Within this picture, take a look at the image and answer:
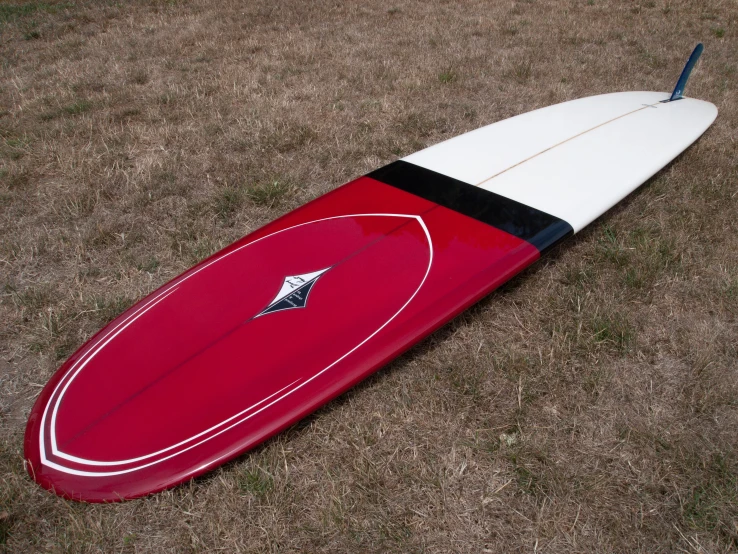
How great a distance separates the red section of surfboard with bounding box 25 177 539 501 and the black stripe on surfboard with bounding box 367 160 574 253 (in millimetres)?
80

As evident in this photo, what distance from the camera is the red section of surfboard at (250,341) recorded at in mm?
1819

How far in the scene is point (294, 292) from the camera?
2.28 meters

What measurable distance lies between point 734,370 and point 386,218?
159cm

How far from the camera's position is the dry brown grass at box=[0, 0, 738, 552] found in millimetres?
1731

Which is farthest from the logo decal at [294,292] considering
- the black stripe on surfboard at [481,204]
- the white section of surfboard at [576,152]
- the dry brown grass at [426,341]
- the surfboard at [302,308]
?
the white section of surfboard at [576,152]

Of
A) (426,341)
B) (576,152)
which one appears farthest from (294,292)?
(576,152)

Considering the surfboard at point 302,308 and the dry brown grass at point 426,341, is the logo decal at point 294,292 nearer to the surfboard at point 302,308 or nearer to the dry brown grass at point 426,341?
the surfboard at point 302,308

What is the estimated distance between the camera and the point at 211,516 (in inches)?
68.8

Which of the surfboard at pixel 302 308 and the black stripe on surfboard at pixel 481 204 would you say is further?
the black stripe on surfboard at pixel 481 204

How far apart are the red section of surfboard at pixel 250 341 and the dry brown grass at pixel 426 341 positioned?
13 cm

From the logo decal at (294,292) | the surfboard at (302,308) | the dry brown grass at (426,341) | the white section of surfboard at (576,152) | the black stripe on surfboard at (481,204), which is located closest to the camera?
the dry brown grass at (426,341)

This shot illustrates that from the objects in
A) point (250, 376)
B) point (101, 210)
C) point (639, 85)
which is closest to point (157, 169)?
point (101, 210)

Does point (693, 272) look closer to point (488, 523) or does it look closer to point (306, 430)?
point (488, 523)

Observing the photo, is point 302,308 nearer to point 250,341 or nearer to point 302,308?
point 302,308
